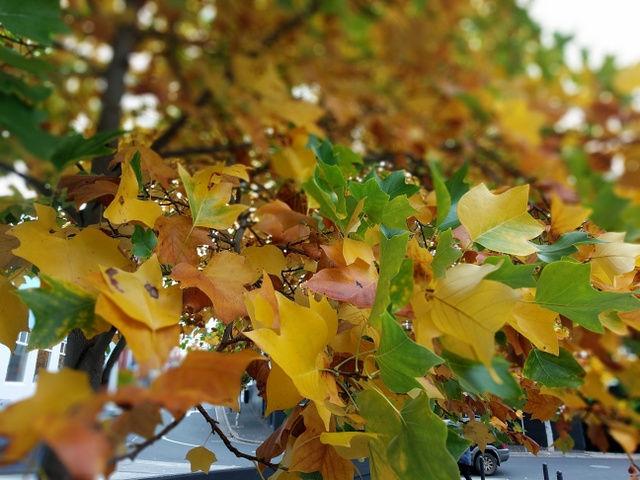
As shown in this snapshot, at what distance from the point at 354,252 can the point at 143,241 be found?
0.12m

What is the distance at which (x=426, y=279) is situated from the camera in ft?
0.63

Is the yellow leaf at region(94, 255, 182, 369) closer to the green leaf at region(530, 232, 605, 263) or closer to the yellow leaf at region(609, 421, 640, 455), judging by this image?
the green leaf at region(530, 232, 605, 263)

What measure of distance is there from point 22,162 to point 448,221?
0.95ft

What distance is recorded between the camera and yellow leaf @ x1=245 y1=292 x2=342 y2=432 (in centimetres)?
18

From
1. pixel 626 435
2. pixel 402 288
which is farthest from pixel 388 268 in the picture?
pixel 626 435

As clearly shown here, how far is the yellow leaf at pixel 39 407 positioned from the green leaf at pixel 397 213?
0.63ft

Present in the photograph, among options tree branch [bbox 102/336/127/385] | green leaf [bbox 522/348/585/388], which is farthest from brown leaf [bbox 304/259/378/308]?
tree branch [bbox 102/336/127/385]

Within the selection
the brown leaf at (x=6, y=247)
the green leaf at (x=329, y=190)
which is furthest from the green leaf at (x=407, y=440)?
the brown leaf at (x=6, y=247)

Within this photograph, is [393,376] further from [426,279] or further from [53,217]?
[53,217]

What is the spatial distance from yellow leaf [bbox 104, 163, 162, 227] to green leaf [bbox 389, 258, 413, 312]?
14 centimetres

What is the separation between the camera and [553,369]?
0.25 meters

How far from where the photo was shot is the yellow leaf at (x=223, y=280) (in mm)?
212

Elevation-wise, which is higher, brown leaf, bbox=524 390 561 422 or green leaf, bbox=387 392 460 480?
brown leaf, bbox=524 390 561 422

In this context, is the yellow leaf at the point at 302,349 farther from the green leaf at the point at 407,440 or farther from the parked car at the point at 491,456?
the parked car at the point at 491,456
